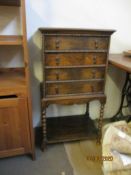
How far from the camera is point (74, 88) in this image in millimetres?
1697

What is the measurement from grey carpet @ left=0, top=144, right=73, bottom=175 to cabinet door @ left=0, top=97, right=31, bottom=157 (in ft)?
0.40

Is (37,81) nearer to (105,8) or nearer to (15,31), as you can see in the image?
(15,31)

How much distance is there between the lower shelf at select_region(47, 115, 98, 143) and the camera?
1932 millimetres

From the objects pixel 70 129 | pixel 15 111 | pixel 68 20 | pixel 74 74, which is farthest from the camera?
pixel 70 129

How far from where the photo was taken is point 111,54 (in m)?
2.11

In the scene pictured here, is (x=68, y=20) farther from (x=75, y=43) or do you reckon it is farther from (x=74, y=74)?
(x=74, y=74)

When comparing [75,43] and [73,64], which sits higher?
[75,43]

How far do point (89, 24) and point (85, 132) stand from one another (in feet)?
3.87

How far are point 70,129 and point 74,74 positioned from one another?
Result: 72cm

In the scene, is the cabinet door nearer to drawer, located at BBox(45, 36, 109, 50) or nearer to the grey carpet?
the grey carpet

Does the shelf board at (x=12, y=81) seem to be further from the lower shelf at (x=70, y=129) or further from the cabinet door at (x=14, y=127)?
the lower shelf at (x=70, y=129)

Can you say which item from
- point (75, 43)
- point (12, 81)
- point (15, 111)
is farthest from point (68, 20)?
point (15, 111)

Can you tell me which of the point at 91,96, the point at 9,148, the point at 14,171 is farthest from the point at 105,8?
the point at 14,171

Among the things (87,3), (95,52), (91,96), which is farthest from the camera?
(87,3)
